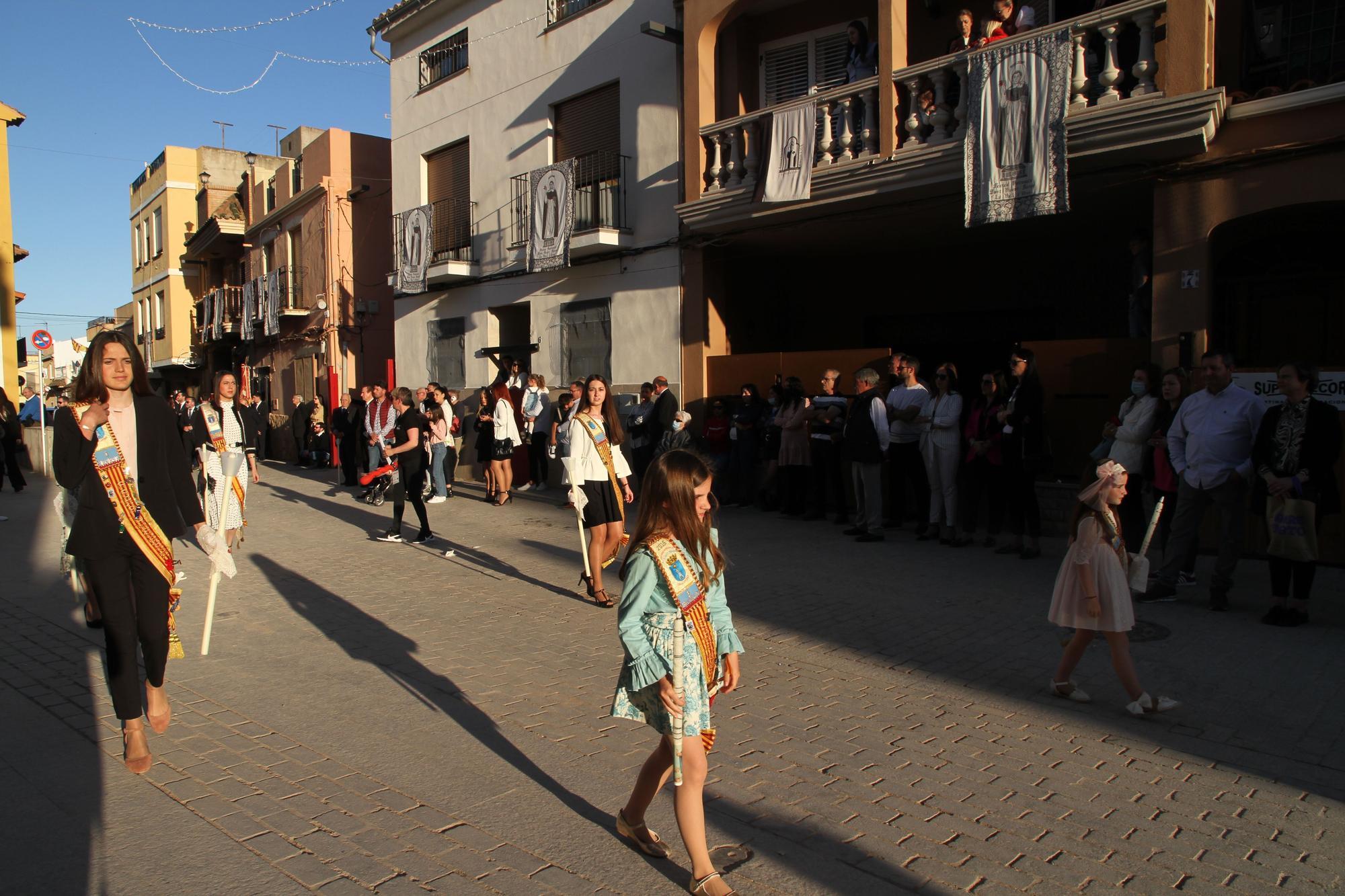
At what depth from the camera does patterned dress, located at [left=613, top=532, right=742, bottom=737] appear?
3266 millimetres

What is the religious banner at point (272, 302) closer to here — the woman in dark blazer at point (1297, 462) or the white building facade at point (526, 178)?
the white building facade at point (526, 178)

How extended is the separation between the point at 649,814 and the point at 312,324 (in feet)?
81.7

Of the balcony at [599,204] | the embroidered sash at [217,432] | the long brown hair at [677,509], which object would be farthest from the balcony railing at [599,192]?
the long brown hair at [677,509]

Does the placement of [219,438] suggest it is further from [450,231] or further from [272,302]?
[272,302]

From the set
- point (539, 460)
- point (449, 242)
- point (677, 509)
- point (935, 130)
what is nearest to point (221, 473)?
point (677, 509)

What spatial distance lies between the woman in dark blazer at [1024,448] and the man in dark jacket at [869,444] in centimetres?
142

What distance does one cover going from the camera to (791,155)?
12008mm

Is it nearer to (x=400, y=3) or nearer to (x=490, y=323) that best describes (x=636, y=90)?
(x=490, y=323)

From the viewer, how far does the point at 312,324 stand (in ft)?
86.3

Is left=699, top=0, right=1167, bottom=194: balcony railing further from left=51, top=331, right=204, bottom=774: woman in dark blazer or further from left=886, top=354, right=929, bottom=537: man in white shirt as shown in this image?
left=51, top=331, right=204, bottom=774: woman in dark blazer

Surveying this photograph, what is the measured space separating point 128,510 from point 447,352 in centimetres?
1538

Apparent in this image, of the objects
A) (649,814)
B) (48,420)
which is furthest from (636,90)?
(48,420)

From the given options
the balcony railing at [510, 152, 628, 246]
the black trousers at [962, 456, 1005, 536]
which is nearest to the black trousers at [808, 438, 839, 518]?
the black trousers at [962, 456, 1005, 536]

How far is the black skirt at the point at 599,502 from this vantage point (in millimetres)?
7730
